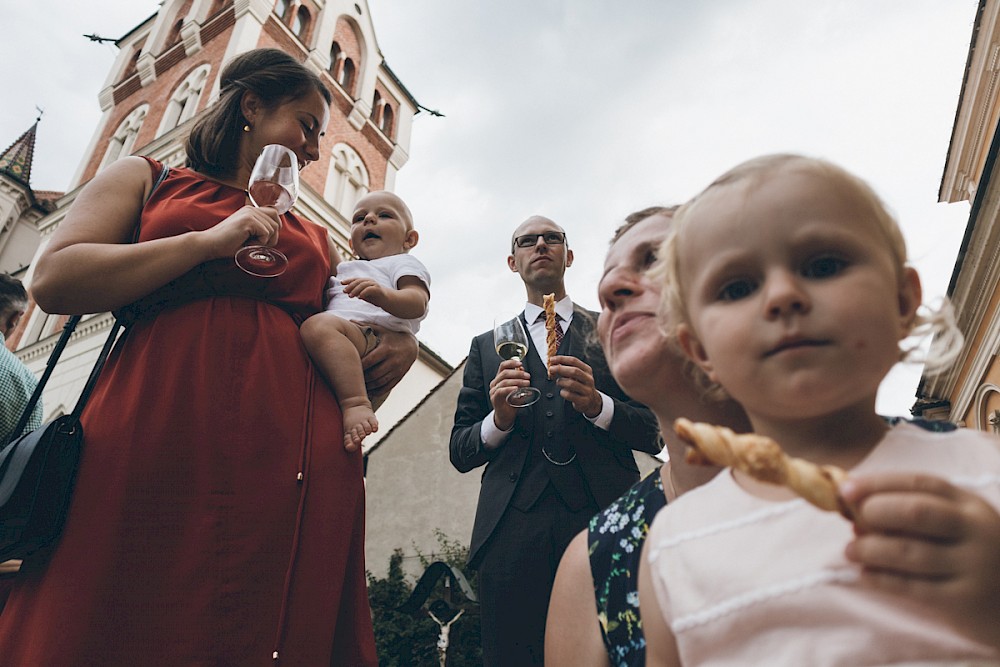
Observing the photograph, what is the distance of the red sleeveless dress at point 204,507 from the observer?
146cm

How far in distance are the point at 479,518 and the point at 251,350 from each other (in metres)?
1.41

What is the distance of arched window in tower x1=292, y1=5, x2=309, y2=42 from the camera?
20.9 meters

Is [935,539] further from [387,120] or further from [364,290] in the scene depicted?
[387,120]

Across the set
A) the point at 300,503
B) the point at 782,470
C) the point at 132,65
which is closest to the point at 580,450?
the point at 300,503

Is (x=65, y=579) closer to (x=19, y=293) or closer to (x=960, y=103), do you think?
(x=19, y=293)

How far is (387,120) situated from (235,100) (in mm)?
23944

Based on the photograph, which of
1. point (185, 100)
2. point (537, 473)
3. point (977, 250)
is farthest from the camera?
point (185, 100)

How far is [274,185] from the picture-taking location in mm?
2143

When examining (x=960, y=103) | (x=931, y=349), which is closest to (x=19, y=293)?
(x=931, y=349)

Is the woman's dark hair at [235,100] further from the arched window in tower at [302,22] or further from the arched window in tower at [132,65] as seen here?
the arched window in tower at [132,65]

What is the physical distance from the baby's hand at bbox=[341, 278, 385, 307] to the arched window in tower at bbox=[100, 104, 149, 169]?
882 inches

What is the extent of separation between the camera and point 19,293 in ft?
14.2

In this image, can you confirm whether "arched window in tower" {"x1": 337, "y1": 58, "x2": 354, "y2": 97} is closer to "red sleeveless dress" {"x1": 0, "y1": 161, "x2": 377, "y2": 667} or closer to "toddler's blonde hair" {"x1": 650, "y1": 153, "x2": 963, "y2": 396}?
"red sleeveless dress" {"x1": 0, "y1": 161, "x2": 377, "y2": 667}

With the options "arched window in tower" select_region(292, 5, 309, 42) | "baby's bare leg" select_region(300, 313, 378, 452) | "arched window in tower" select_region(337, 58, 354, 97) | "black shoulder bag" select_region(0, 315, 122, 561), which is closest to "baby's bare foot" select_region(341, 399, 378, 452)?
"baby's bare leg" select_region(300, 313, 378, 452)
